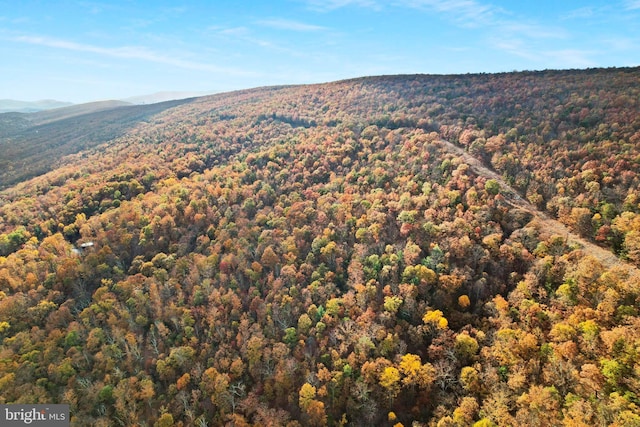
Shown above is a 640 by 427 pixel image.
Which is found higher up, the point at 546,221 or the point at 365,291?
the point at 546,221

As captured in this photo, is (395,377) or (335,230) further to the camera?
(335,230)

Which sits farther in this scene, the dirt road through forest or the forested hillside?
the dirt road through forest

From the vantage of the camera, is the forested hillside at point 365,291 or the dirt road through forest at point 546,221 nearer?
the forested hillside at point 365,291

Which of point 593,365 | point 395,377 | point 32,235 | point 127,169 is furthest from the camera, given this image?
point 127,169

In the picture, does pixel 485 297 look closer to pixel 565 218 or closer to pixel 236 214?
pixel 565 218

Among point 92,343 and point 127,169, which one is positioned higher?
point 127,169

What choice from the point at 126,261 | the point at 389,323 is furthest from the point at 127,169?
the point at 389,323

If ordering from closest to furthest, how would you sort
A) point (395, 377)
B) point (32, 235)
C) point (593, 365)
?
point (593, 365), point (395, 377), point (32, 235)

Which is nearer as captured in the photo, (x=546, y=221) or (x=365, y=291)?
(x=365, y=291)
